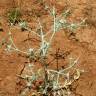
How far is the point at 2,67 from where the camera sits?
3271mm

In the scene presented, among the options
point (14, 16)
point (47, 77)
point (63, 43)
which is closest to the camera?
point (47, 77)

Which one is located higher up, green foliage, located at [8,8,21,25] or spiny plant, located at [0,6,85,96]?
green foliage, located at [8,8,21,25]

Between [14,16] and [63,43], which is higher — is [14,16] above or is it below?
above

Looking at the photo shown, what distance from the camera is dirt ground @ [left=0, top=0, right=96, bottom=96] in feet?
10.4

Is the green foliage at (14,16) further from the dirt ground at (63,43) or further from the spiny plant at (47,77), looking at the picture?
the spiny plant at (47,77)

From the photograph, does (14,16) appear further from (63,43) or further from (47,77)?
(47,77)

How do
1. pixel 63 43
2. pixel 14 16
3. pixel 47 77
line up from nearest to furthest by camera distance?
pixel 47 77 → pixel 63 43 → pixel 14 16

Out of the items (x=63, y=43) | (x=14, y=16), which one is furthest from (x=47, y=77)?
(x=14, y=16)

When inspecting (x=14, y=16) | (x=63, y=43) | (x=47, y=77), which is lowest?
(x=47, y=77)

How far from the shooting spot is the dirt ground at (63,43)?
10.4 feet

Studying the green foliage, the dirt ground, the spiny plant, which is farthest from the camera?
the green foliage

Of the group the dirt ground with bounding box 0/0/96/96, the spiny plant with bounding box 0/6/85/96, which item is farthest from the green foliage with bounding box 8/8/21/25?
the spiny plant with bounding box 0/6/85/96

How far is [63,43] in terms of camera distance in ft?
11.8

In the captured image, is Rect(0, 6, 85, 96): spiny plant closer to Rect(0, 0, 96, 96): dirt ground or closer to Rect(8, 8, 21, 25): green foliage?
Rect(0, 0, 96, 96): dirt ground
